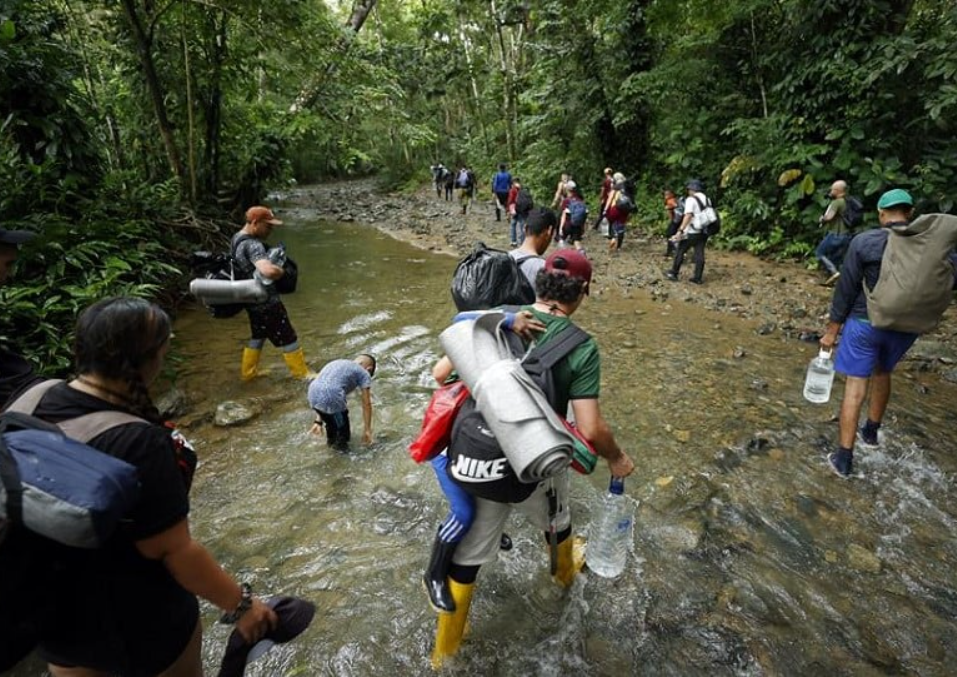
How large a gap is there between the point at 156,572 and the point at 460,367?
118 centimetres

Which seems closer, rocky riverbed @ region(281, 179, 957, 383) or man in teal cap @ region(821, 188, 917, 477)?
man in teal cap @ region(821, 188, 917, 477)

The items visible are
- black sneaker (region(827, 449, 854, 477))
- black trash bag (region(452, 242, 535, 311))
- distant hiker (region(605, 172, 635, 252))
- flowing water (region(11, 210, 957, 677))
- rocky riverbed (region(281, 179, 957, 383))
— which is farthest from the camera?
distant hiker (region(605, 172, 635, 252))

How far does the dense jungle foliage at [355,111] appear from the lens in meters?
6.46

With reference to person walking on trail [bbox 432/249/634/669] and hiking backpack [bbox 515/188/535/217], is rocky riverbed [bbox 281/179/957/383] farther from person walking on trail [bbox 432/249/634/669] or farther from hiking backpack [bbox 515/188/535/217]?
person walking on trail [bbox 432/249/634/669]

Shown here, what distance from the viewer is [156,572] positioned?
1566 millimetres

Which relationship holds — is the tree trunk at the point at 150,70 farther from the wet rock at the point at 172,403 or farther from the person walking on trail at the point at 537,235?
the person walking on trail at the point at 537,235

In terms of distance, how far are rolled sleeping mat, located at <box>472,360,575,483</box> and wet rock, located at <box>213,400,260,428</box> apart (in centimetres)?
413

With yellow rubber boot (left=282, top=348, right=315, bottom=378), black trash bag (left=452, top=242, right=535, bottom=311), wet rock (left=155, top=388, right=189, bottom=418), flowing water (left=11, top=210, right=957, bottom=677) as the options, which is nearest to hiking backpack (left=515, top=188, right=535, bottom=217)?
flowing water (left=11, top=210, right=957, bottom=677)

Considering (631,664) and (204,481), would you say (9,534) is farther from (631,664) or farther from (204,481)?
(204,481)

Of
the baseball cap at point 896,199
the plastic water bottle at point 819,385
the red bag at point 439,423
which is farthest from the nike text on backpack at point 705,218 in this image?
the red bag at point 439,423

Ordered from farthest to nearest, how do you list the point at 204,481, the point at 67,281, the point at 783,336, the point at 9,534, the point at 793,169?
the point at 793,169 → the point at 783,336 → the point at 67,281 → the point at 204,481 → the point at 9,534

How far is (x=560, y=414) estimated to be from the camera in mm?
2336

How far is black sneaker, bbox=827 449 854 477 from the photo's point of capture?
156 inches

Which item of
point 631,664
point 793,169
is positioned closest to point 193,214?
point 631,664
